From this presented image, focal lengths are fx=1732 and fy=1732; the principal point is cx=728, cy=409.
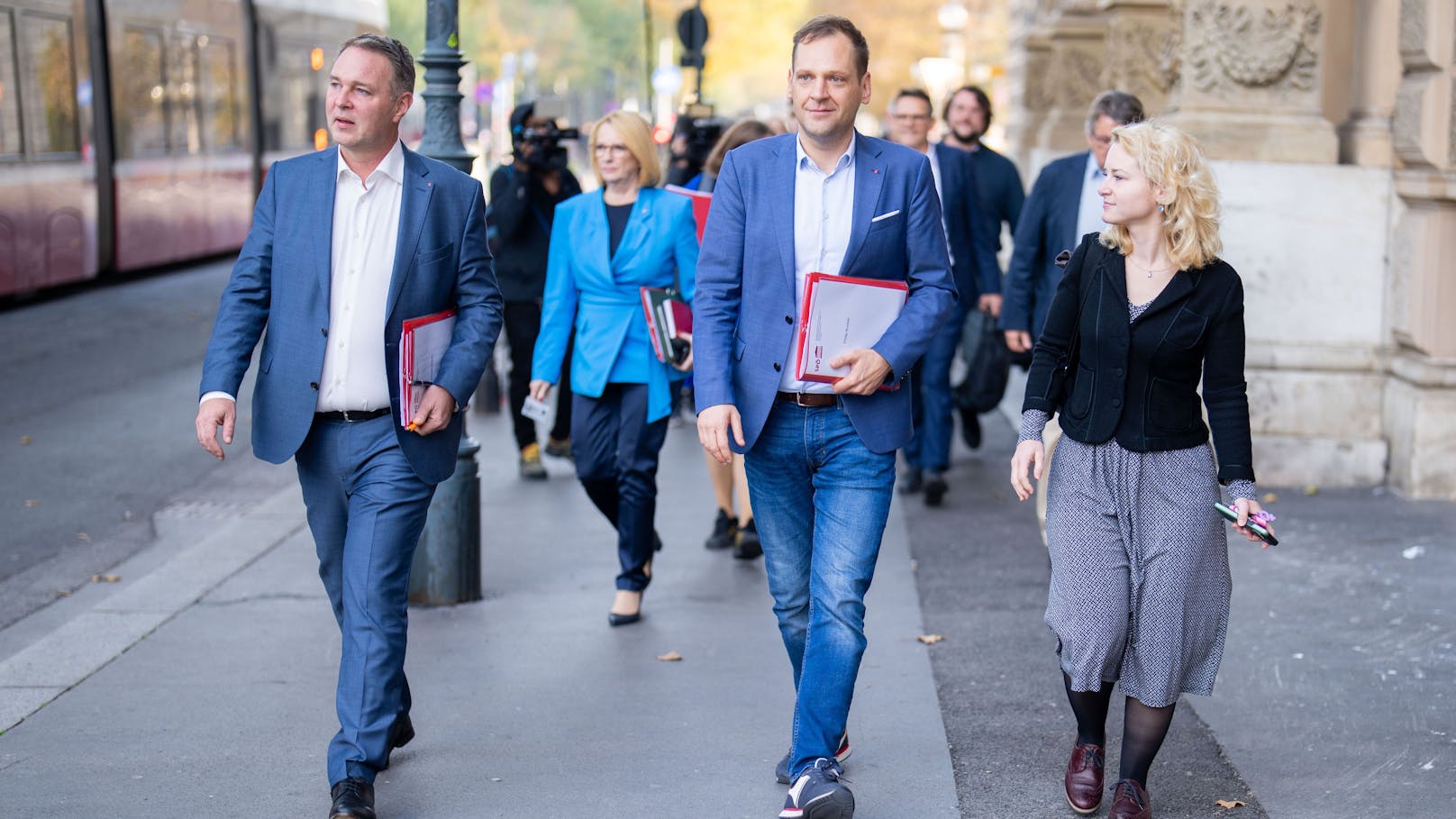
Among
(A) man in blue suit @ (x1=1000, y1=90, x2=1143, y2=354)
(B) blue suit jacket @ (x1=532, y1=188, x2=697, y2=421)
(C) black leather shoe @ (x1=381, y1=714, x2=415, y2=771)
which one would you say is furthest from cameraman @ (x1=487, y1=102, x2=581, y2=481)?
(C) black leather shoe @ (x1=381, y1=714, x2=415, y2=771)

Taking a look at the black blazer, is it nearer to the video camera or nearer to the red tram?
the video camera

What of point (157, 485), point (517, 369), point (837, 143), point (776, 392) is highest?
point (837, 143)

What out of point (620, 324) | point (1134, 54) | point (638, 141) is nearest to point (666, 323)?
point (620, 324)

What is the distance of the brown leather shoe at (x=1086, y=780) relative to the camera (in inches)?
174

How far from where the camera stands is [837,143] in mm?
4375

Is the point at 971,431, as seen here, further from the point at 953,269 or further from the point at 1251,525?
the point at 1251,525

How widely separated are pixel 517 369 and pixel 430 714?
4.46m

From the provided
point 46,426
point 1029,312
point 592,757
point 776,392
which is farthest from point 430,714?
point 46,426

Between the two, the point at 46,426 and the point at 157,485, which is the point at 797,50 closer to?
the point at 157,485

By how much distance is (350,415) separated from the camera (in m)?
4.44

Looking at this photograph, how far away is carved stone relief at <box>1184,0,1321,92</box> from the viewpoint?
8953 millimetres

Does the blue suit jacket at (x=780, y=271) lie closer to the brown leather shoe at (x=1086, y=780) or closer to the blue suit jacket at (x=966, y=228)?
the brown leather shoe at (x=1086, y=780)

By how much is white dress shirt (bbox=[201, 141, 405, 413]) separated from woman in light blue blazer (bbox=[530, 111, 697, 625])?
198cm

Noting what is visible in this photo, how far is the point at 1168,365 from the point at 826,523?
36.8 inches
